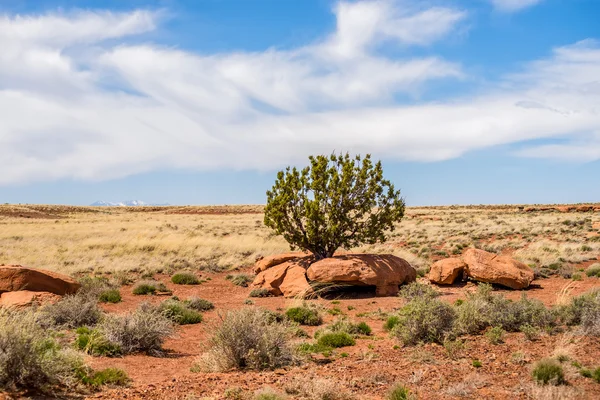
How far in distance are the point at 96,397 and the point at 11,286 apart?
9.97 meters

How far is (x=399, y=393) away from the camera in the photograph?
272 inches

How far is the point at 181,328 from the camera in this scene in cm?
1360

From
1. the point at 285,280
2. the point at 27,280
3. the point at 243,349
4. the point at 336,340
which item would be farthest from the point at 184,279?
the point at 243,349

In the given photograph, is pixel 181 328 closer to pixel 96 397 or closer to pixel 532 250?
pixel 96 397

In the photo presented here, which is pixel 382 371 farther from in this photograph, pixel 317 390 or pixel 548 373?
pixel 548 373

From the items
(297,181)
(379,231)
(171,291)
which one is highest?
(297,181)

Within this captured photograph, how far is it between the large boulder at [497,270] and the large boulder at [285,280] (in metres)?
7.08

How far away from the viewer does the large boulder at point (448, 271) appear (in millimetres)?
19969

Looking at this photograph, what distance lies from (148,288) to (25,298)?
18.8 ft

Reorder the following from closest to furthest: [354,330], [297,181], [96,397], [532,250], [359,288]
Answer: [96,397], [354,330], [359,288], [297,181], [532,250]

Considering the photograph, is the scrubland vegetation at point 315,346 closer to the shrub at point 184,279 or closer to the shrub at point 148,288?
the shrub at point 148,288

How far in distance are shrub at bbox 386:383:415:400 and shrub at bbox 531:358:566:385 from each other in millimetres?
2106

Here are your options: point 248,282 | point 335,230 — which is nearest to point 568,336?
point 335,230

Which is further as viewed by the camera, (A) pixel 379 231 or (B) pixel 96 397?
(A) pixel 379 231
